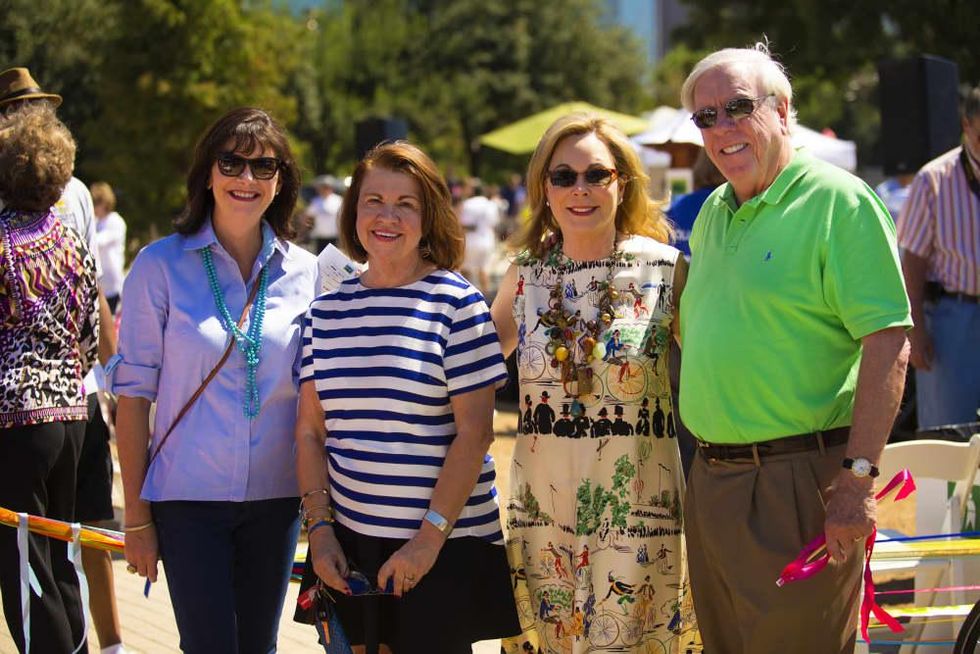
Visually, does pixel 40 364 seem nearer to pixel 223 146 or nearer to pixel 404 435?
pixel 223 146

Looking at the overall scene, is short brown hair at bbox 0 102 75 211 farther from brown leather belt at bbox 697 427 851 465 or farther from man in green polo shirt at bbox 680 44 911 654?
brown leather belt at bbox 697 427 851 465

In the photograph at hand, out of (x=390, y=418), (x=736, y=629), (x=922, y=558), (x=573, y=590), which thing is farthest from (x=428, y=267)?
(x=922, y=558)

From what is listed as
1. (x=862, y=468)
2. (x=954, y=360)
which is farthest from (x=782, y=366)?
(x=954, y=360)

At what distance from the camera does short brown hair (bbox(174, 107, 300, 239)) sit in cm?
342

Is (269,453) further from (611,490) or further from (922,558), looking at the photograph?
(922,558)

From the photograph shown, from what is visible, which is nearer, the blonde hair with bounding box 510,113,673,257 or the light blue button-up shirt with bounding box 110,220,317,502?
the light blue button-up shirt with bounding box 110,220,317,502

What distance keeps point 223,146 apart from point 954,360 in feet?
13.2

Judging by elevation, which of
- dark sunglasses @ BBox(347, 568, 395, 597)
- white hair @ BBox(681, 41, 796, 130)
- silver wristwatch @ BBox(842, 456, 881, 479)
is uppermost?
white hair @ BBox(681, 41, 796, 130)

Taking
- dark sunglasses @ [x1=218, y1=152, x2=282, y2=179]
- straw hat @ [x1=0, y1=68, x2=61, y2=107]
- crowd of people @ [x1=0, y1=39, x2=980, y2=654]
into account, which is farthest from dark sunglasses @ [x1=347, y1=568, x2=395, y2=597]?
straw hat @ [x1=0, y1=68, x2=61, y2=107]

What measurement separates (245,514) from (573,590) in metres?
0.98

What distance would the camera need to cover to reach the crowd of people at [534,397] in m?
3.14

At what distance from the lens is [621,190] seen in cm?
370

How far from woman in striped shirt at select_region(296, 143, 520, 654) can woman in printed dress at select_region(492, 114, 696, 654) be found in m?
0.24

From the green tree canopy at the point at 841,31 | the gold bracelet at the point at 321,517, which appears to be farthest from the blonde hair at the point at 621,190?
the green tree canopy at the point at 841,31
